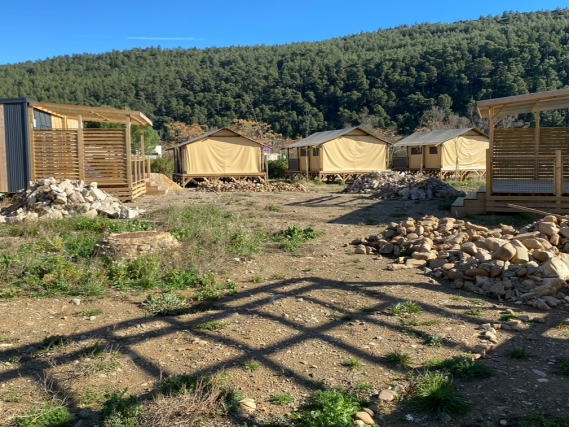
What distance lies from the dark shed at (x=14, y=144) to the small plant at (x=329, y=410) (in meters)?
13.6

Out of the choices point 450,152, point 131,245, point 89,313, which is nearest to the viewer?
point 89,313

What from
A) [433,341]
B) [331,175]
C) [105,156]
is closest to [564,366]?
[433,341]

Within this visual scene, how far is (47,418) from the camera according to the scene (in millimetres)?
3375

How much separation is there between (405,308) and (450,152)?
28.1 m

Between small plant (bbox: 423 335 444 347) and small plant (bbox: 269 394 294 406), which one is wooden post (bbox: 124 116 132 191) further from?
small plant (bbox: 269 394 294 406)

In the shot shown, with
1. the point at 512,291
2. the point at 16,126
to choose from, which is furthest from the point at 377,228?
the point at 16,126

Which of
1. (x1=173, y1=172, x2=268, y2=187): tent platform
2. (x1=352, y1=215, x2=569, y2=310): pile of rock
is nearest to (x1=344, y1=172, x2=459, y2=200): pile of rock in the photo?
(x1=173, y1=172, x2=268, y2=187): tent platform

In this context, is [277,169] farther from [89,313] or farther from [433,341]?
[433,341]

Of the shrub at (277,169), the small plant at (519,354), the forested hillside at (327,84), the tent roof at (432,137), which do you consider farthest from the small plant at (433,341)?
the forested hillside at (327,84)

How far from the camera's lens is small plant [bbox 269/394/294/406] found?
361cm

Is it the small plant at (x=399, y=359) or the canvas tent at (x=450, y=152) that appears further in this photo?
the canvas tent at (x=450, y=152)

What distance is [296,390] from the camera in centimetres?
381

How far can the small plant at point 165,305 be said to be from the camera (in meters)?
5.62

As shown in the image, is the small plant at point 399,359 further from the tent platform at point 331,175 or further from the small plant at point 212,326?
the tent platform at point 331,175
